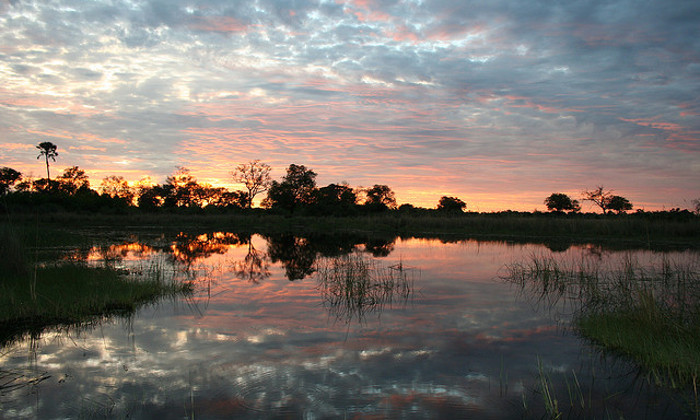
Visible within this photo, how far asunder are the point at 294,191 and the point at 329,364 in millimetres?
77037

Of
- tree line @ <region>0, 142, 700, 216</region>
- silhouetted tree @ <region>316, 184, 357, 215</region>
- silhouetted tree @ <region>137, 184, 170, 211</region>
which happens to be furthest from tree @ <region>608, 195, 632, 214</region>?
silhouetted tree @ <region>137, 184, 170, 211</region>

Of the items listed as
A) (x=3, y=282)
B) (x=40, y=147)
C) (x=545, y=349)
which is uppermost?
(x=40, y=147)

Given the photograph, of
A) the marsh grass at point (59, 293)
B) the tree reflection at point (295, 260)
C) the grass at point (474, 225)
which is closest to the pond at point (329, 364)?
the marsh grass at point (59, 293)

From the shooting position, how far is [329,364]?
269 inches

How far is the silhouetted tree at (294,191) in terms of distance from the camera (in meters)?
82.6

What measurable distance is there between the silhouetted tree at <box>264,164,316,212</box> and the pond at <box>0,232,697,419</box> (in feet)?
232

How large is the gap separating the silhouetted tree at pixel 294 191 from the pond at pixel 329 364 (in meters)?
70.7

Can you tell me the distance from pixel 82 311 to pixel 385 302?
7301mm

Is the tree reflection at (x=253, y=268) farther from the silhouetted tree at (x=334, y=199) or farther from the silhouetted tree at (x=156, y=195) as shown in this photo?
the silhouetted tree at (x=156, y=195)

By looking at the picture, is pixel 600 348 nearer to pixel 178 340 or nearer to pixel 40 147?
pixel 178 340

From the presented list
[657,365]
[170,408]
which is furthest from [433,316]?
[170,408]

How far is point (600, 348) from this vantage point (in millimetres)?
7777

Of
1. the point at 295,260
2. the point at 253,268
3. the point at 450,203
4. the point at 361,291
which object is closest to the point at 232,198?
the point at 450,203

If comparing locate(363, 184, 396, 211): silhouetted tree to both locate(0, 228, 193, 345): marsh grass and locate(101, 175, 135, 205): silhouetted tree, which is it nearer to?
locate(101, 175, 135, 205): silhouetted tree
